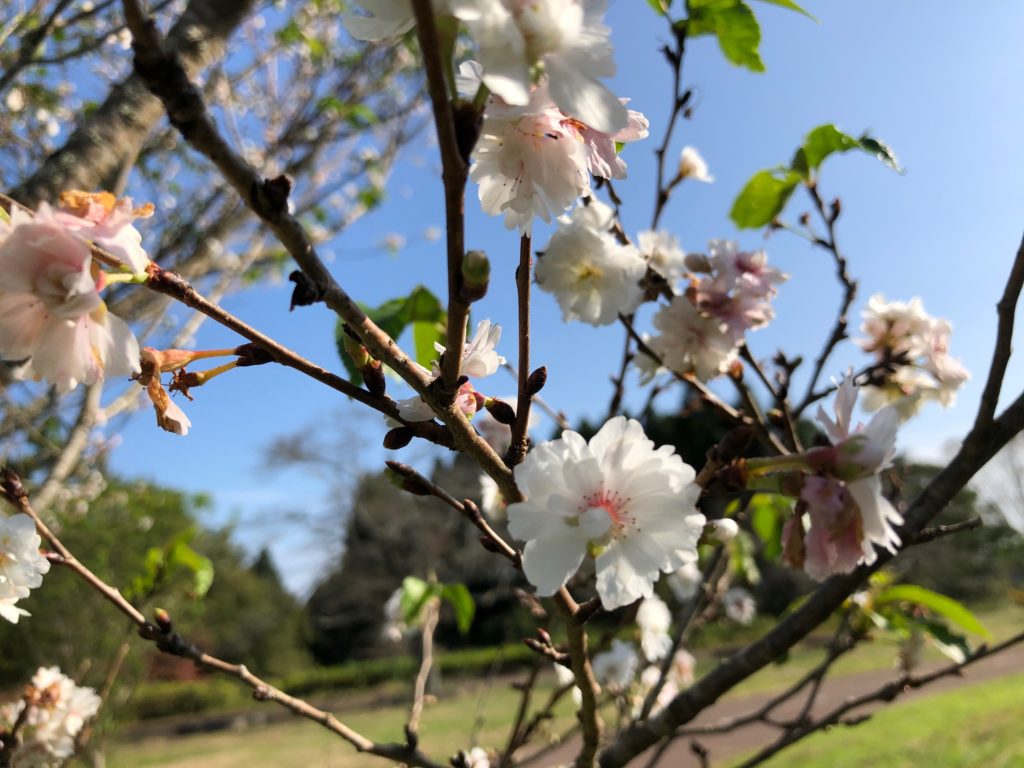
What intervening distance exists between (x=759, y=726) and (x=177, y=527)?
10407 mm

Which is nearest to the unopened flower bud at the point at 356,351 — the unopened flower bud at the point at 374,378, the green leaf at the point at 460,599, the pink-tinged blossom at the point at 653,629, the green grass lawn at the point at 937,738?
the unopened flower bud at the point at 374,378

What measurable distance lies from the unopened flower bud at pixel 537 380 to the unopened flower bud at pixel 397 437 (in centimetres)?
13

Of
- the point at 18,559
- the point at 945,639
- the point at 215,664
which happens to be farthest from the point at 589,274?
the point at 945,639

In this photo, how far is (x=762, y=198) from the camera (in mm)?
1642

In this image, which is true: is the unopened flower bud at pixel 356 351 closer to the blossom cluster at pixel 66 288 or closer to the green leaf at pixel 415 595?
the blossom cluster at pixel 66 288

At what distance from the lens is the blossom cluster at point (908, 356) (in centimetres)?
172

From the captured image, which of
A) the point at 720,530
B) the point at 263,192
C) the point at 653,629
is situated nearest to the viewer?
the point at 263,192

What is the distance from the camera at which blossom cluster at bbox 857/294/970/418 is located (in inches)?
67.6

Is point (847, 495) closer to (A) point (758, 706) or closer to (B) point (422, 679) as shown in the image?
(B) point (422, 679)

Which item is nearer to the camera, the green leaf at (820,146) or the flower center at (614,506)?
the flower center at (614,506)

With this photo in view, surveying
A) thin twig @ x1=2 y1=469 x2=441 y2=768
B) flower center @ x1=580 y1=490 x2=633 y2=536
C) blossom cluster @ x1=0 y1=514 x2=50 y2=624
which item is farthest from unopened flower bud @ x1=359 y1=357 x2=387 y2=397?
blossom cluster @ x1=0 y1=514 x2=50 y2=624

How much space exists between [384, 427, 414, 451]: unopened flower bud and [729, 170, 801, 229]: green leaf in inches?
49.7

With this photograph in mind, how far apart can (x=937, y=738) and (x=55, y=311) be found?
7.92 m

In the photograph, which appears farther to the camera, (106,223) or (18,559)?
(18,559)
